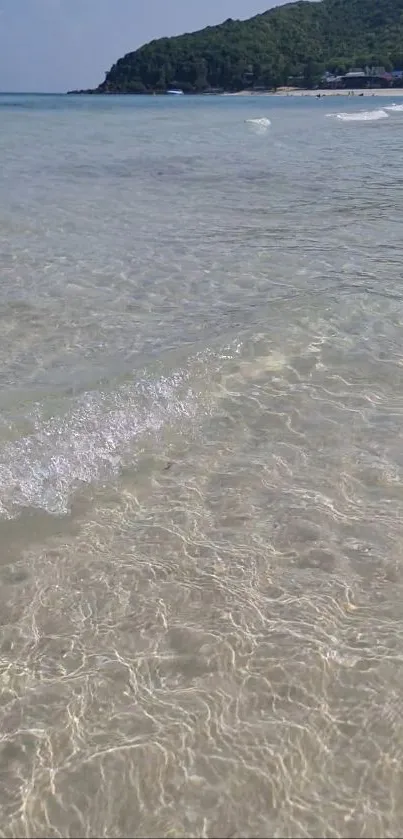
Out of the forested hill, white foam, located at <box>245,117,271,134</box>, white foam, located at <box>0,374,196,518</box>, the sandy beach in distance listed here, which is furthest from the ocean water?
the forested hill

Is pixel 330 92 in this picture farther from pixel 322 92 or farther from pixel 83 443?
pixel 83 443

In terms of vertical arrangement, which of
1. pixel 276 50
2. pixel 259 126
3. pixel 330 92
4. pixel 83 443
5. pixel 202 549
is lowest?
pixel 202 549

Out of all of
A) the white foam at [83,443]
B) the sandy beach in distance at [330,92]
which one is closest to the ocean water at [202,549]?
the white foam at [83,443]

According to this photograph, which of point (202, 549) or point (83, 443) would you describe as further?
point (83, 443)

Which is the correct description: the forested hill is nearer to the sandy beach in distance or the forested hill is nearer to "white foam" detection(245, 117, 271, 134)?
the sandy beach in distance

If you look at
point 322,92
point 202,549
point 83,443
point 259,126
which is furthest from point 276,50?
point 202,549

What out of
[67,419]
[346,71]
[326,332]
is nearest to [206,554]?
[67,419]
